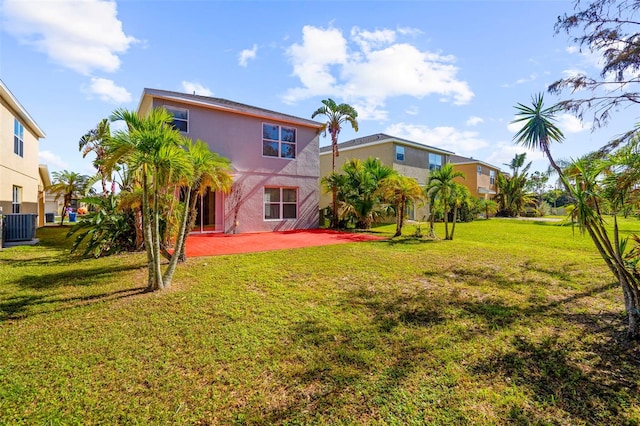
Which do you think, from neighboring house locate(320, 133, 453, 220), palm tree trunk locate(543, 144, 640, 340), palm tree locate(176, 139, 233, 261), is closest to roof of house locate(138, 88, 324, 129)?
neighboring house locate(320, 133, 453, 220)

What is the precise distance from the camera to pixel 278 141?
1627cm

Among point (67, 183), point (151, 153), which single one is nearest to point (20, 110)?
point (67, 183)

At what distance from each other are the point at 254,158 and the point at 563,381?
1431 centimetres

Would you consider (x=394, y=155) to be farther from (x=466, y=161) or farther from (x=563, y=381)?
(x=563, y=381)

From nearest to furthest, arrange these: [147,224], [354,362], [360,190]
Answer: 1. [354,362]
2. [147,224]
3. [360,190]

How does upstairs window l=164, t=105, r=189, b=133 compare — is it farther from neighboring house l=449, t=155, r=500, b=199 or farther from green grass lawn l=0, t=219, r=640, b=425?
neighboring house l=449, t=155, r=500, b=199

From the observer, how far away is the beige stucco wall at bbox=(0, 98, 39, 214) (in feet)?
41.9

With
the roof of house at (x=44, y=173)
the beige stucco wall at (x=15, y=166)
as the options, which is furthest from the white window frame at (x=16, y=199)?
the roof of house at (x=44, y=173)

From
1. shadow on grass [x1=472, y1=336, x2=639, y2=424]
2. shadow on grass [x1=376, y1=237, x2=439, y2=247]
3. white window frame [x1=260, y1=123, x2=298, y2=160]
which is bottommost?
shadow on grass [x1=472, y1=336, x2=639, y2=424]

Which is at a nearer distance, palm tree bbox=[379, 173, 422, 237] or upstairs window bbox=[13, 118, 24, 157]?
palm tree bbox=[379, 173, 422, 237]

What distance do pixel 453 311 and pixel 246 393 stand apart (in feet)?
12.7

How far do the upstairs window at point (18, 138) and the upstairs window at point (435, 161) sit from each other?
28403 millimetres

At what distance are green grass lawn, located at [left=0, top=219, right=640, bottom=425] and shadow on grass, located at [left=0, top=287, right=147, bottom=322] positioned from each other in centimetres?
4

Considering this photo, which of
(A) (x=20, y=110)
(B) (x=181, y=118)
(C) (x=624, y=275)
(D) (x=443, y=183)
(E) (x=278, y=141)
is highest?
(A) (x=20, y=110)
